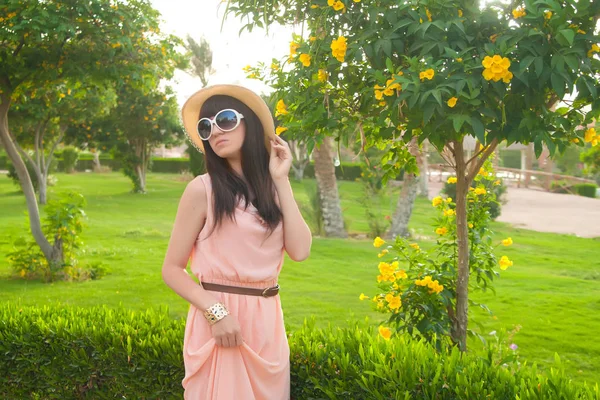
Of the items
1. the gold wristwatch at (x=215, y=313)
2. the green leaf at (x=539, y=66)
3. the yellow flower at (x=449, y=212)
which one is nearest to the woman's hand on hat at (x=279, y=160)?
the gold wristwatch at (x=215, y=313)

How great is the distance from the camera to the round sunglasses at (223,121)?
2.61m

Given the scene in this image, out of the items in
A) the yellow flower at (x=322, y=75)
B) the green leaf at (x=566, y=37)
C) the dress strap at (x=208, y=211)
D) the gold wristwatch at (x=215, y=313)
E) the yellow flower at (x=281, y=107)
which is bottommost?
the gold wristwatch at (x=215, y=313)

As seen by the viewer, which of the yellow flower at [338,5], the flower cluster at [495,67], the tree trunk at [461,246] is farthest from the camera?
the tree trunk at [461,246]

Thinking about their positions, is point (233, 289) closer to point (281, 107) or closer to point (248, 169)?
point (248, 169)

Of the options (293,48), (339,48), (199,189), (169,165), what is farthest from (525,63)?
(169,165)

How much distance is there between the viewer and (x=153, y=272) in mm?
10156

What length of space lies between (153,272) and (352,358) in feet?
24.4

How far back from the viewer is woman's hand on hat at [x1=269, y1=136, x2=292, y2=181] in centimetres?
265

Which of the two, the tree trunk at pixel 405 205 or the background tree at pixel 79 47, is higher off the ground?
the background tree at pixel 79 47

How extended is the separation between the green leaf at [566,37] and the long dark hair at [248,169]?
122 cm

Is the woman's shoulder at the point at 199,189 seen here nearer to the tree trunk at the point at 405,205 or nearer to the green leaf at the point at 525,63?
the green leaf at the point at 525,63

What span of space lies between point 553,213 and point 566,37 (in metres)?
23.5

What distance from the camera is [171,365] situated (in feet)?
11.2

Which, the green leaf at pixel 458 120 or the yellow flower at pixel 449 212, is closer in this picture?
the green leaf at pixel 458 120
